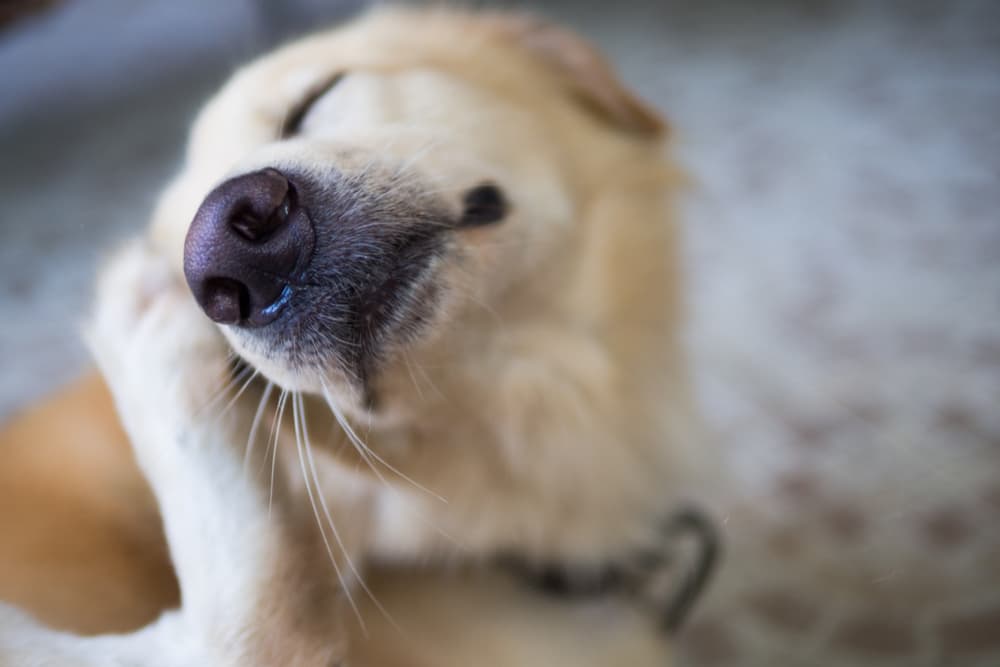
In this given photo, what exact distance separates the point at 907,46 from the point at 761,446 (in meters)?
1.46

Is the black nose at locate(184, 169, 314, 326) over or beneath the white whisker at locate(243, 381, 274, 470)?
over

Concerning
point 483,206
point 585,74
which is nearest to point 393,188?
point 483,206

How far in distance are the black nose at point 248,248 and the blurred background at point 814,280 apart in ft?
1.02

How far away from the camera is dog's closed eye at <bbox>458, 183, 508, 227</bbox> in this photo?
779 mm

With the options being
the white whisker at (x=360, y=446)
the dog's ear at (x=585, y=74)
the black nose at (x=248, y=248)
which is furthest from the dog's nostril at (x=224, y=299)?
the dog's ear at (x=585, y=74)

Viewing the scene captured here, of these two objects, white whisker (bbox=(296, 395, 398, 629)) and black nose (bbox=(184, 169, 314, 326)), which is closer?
black nose (bbox=(184, 169, 314, 326))

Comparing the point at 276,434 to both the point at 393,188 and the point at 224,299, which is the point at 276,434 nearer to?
the point at 224,299

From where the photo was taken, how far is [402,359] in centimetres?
71

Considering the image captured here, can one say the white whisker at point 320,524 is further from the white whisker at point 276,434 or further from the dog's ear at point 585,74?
the dog's ear at point 585,74

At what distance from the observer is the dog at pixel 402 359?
1.90 feet

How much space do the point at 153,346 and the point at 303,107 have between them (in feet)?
1.25

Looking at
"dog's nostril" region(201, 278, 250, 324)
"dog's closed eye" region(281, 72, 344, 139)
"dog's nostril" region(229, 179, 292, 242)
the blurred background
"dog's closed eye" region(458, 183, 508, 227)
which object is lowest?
the blurred background

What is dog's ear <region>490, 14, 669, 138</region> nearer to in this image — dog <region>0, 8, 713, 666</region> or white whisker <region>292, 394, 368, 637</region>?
dog <region>0, 8, 713, 666</region>

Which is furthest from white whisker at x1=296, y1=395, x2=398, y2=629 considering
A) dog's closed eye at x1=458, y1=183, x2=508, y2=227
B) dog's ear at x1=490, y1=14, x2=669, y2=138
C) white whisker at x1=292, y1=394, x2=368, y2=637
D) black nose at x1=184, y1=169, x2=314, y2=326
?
dog's ear at x1=490, y1=14, x2=669, y2=138
